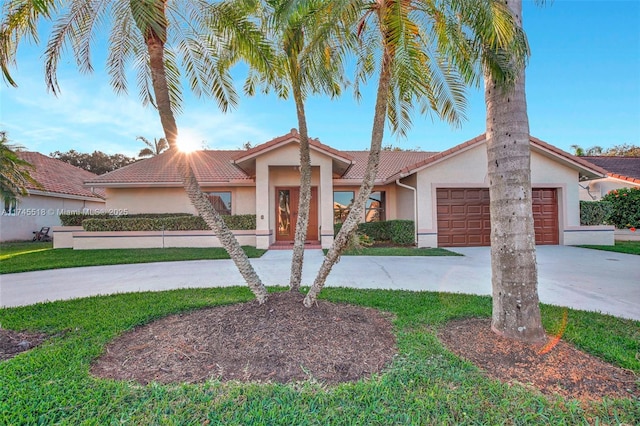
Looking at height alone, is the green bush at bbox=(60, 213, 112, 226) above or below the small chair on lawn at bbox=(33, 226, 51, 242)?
above

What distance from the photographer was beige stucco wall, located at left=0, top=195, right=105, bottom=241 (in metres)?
18.9

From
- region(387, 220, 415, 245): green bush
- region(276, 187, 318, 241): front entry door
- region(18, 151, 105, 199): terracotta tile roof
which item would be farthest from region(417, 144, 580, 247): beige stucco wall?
region(18, 151, 105, 199): terracotta tile roof

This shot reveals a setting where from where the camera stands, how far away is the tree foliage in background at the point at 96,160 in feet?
128

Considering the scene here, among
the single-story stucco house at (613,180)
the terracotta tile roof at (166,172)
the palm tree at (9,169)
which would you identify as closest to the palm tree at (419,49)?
the terracotta tile roof at (166,172)

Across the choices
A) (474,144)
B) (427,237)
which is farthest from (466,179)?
(427,237)

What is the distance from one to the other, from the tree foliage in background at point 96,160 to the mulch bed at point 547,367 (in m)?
44.4

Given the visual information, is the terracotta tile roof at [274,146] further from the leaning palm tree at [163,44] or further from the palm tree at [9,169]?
the palm tree at [9,169]

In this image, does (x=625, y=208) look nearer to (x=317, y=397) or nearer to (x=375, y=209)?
(x=375, y=209)

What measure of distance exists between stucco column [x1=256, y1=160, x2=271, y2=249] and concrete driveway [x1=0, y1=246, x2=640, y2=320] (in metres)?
2.82

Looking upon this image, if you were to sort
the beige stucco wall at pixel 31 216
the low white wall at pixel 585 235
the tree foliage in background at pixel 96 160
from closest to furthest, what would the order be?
the low white wall at pixel 585 235 → the beige stucco wall at pixel 31 216 → the tree foliage in background at pixel 96 160

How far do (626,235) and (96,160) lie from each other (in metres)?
51.6

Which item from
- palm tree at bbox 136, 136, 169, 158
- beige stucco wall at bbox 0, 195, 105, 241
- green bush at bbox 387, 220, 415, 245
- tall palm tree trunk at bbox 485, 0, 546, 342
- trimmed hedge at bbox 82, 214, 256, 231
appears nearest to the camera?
tall palm tree trunk at bbox 485, 0, 546, 342

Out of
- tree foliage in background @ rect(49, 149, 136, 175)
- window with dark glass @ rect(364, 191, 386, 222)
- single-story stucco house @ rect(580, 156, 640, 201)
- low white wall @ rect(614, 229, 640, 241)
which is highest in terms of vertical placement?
tree foliage in background @ rect(49, 149, 136, 175)

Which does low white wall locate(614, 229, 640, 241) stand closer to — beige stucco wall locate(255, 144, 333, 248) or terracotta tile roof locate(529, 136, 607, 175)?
terracotta tile roof locate(529, 136, 607, 175)
